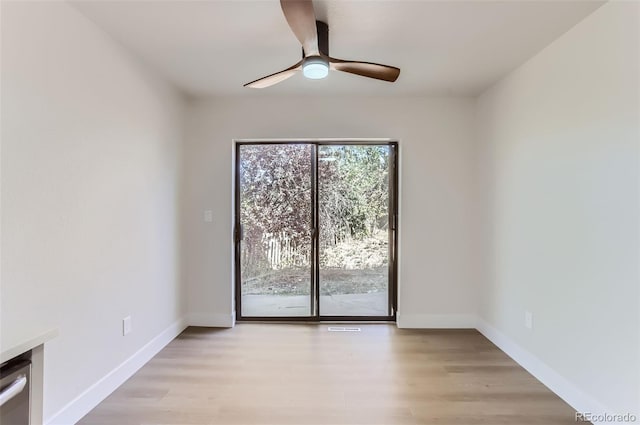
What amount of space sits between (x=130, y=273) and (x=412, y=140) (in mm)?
2745

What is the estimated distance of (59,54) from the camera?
175 cm

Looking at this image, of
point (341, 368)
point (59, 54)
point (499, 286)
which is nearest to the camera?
point (59, 54)

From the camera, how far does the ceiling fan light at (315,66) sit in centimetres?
192

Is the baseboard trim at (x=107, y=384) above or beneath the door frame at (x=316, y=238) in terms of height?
beneath

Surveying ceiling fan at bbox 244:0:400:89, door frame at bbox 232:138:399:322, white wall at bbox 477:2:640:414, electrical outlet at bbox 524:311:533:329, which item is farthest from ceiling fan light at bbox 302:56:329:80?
electrical outlet at bbox 524:311:533:329

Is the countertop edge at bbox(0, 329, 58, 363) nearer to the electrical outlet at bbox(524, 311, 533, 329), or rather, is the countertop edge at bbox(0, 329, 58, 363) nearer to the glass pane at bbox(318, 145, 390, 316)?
the glass pane at bbox(318, 145, 390, 316)

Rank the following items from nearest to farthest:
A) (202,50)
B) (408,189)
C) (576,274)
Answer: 1. (576,274)
2. (202,50)
3. (408,189)

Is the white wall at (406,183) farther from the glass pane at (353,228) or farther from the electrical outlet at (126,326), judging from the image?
the electrical outlet at (126,326)

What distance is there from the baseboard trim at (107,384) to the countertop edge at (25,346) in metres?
0.93

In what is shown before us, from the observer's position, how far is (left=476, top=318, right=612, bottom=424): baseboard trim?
6.31 feet

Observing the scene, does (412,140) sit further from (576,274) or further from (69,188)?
(69,188)

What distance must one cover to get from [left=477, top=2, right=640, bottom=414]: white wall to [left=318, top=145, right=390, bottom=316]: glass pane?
1114 millimetres

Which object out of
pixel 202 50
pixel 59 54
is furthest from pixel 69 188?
pixel 202 50

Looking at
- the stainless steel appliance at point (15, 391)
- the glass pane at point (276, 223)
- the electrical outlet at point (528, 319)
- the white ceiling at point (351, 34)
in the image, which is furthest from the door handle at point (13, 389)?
the electrical outlet at point (528, 319)
